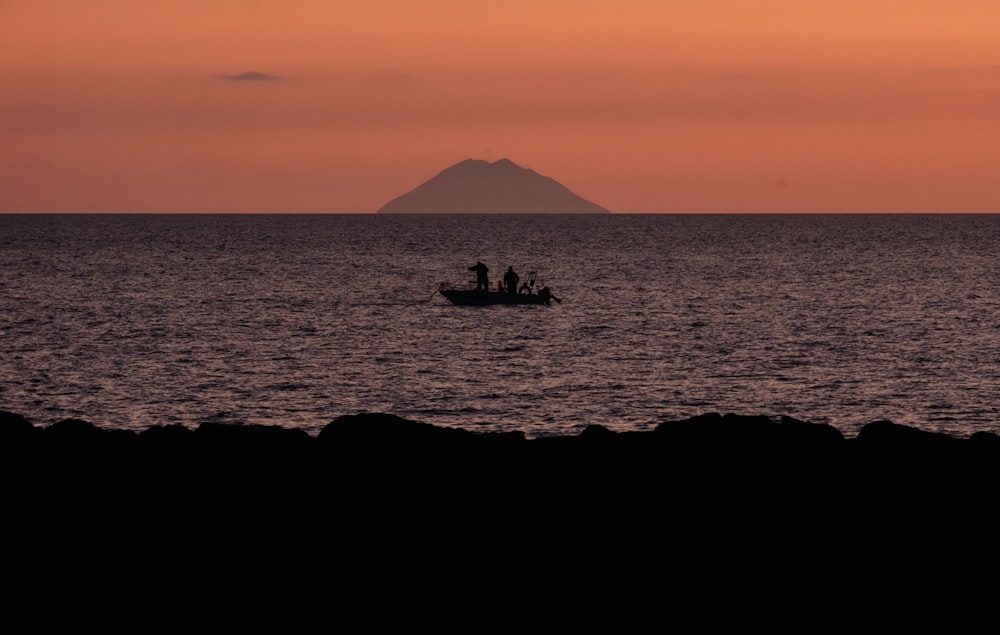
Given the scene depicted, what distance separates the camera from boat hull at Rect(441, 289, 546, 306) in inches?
2876

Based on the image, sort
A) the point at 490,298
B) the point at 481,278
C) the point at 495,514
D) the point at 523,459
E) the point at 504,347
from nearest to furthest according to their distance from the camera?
the point at 495,514, the point at 523,459, the point at 504,347, the point at 490,298, the point at 481,278

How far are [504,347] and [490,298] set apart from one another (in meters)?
17.6

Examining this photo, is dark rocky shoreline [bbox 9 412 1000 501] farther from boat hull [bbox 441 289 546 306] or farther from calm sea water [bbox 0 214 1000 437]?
boat hull [bbox 441 289 546 306]

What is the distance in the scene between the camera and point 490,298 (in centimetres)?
7312

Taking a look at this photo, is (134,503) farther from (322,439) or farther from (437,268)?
(437,268)

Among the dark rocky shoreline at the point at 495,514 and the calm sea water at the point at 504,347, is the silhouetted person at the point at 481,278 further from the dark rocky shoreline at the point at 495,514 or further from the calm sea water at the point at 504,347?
the dark rocky shoreline at the point at 495,514

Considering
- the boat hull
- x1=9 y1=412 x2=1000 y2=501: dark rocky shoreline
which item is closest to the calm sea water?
the boat hull

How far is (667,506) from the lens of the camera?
1839 centimetres

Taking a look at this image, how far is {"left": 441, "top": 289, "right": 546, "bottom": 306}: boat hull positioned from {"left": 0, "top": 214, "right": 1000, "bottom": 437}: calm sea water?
51cm

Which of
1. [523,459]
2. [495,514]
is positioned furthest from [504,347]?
[495,514]

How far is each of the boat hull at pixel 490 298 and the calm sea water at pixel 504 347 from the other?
51cm

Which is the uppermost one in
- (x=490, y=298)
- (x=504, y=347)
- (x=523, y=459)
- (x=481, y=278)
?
(x=481, y=278)

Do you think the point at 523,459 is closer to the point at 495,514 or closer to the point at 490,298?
the point at 495,514

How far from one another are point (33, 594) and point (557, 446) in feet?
26.7
